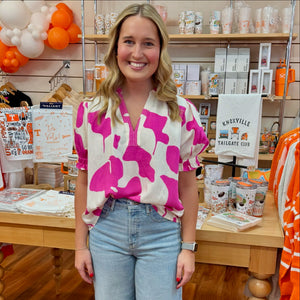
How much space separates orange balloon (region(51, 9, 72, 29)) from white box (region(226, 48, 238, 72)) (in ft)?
5.50

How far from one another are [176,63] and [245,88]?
0.80 m

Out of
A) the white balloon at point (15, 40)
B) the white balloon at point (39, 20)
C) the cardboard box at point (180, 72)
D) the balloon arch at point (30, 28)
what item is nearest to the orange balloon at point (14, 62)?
the balloon arch at point (30, 28)

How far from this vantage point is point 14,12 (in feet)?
11.0

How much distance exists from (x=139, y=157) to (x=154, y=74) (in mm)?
280

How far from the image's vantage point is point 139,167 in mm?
1054

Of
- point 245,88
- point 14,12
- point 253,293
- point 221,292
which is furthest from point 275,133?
point 14,12

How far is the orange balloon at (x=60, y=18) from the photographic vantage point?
3.45 meters

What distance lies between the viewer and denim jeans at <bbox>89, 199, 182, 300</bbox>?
1.04 m

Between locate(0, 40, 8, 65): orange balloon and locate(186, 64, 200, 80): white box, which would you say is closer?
locate(186, 64, 200, 80): white box

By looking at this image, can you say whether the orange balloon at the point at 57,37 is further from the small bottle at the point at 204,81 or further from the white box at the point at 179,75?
the small bottle at the point at 204,81

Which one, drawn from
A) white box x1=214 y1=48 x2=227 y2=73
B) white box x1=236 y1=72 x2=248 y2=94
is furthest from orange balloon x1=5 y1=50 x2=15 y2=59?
white box x1=236 y1=72 x2=248 y2=94

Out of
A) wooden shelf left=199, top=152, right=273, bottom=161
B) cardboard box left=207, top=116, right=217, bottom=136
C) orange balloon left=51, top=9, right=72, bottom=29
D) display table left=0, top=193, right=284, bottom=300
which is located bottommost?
display table left=0, top=193, right=284, bottom=300

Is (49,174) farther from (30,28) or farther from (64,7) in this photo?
(64,7)

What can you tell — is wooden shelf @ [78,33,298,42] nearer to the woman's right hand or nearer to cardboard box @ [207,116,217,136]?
cardboard box @ [207,116,217,136]
